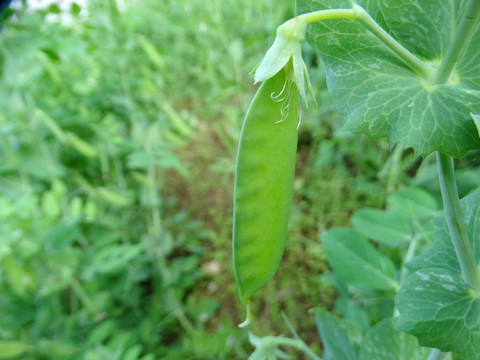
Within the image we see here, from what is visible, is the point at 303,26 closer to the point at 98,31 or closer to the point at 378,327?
the point at 378,327

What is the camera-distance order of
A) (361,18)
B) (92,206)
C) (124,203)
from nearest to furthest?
(361,18) → (92,206) → (124,203)

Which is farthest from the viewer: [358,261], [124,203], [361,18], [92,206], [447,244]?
[124,203]

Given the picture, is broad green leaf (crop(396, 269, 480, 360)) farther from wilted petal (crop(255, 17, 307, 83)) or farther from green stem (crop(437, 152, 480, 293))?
wilted petal (crop(255, 17, 307, 83))

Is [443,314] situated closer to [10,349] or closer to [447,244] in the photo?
[447,244]

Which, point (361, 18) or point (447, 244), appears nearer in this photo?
point (361, 18)

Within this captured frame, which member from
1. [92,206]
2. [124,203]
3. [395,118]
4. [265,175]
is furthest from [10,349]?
[395,118]

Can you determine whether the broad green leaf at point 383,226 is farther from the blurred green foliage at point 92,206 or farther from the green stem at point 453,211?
the blurred green foliage at point 92,206
